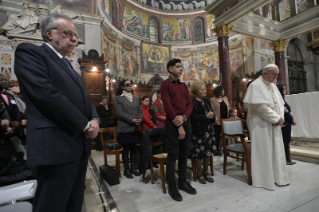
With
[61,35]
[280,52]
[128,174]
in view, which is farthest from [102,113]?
[280,52]

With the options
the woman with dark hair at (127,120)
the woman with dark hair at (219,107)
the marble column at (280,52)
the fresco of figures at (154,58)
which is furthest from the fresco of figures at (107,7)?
the woman with dark hair at (127,120)

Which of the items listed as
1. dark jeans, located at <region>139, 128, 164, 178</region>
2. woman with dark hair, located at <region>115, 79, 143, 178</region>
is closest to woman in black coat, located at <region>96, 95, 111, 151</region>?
woman with dark hair, located at <region>115, 79, 143, 178</region>

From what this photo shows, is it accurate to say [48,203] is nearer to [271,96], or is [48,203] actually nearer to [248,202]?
[248,202]

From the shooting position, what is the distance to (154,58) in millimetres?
16719

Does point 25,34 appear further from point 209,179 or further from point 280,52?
point 280,52

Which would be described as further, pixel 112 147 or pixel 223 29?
pixel 223 29

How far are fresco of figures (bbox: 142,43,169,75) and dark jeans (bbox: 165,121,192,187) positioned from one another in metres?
14.0

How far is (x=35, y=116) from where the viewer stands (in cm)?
112

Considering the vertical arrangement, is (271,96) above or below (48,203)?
above

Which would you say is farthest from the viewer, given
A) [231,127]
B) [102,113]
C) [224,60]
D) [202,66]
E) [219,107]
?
[202,66]

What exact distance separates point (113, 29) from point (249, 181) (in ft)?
43.4

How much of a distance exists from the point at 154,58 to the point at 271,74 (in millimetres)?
14609

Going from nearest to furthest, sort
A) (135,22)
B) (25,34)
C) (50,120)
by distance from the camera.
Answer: (50,120) → (25,34) → (135,22)

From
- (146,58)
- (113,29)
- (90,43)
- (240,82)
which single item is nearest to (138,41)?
(146,58)
